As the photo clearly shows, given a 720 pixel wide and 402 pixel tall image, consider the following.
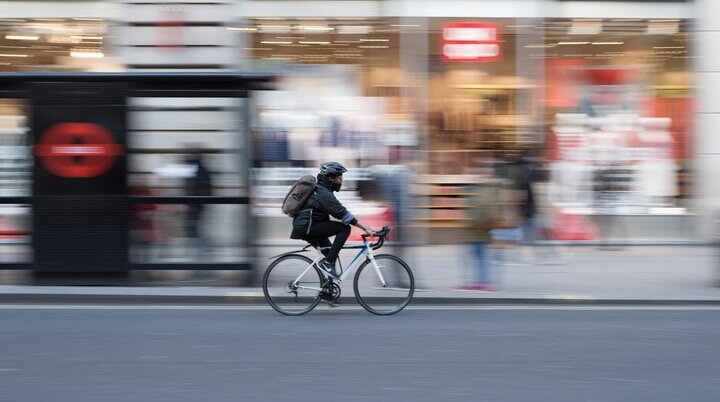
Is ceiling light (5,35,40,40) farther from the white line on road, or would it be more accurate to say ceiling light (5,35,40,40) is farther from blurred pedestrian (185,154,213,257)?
the white line on road

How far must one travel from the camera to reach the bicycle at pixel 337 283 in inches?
355

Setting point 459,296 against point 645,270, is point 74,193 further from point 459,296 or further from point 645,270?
point 645,270

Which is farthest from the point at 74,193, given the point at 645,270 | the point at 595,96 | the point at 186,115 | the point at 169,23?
the point at 595,96

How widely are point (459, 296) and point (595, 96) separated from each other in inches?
272

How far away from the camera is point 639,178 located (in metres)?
15.3

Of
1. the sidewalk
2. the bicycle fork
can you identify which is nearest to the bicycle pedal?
the sidewalk

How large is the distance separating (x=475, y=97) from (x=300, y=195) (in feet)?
24.4

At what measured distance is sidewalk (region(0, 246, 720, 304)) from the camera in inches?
Answer: 393

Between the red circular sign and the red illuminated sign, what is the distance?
7035 mm

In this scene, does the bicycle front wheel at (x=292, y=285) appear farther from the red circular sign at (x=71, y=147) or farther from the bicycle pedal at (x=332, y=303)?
the red circular sign at (x=71, y=147)

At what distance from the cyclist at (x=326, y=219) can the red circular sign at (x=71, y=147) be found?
3.03 metres
